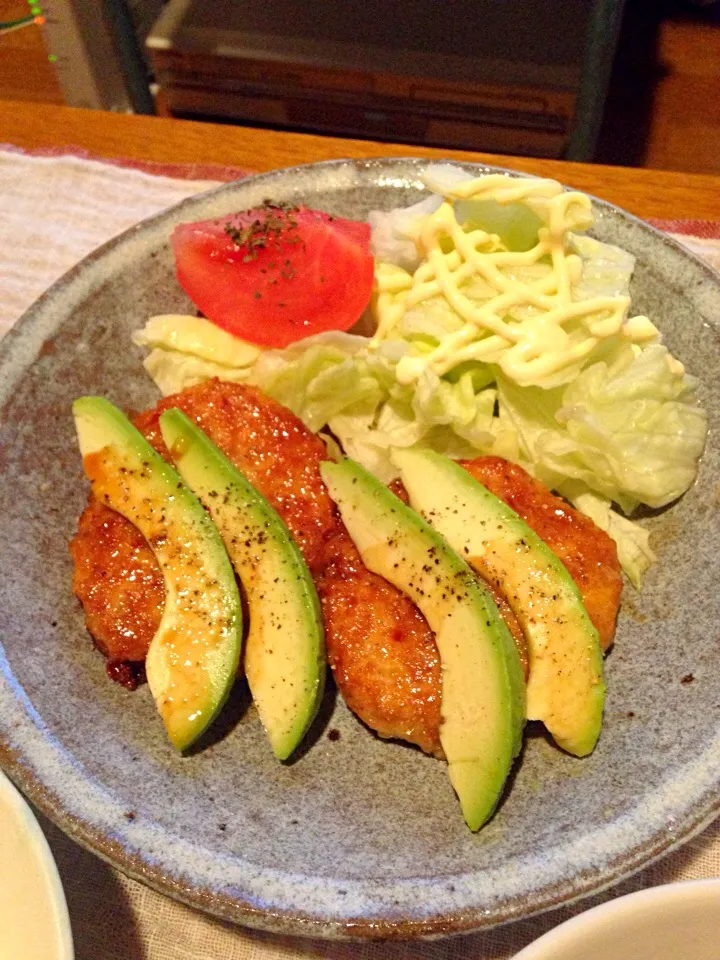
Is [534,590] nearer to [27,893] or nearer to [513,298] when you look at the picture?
[513,298]

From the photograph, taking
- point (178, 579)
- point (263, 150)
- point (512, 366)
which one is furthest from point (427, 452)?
point (263, 150)

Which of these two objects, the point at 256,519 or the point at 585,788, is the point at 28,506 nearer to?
the point at 256,519

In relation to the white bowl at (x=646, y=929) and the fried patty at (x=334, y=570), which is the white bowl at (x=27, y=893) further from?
the white bowl at (x=646, y=929)

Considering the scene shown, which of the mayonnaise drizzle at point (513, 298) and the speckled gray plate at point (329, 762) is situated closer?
the speckled gray plate at point (329, 762)

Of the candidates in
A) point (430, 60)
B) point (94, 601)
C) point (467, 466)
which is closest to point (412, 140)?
point (430, 60)

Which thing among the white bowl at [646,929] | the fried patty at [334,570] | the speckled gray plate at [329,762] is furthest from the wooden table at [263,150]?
the white bowl at [646,929]

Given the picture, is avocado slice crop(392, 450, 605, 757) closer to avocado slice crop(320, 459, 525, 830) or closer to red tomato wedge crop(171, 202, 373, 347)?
avocado slice crop(320, 459, 525, 830)

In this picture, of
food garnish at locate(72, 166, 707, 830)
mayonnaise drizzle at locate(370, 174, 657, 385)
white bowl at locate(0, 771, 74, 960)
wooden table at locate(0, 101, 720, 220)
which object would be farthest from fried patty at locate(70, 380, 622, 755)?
wooden table at locate(0, 101, 720, 220)
